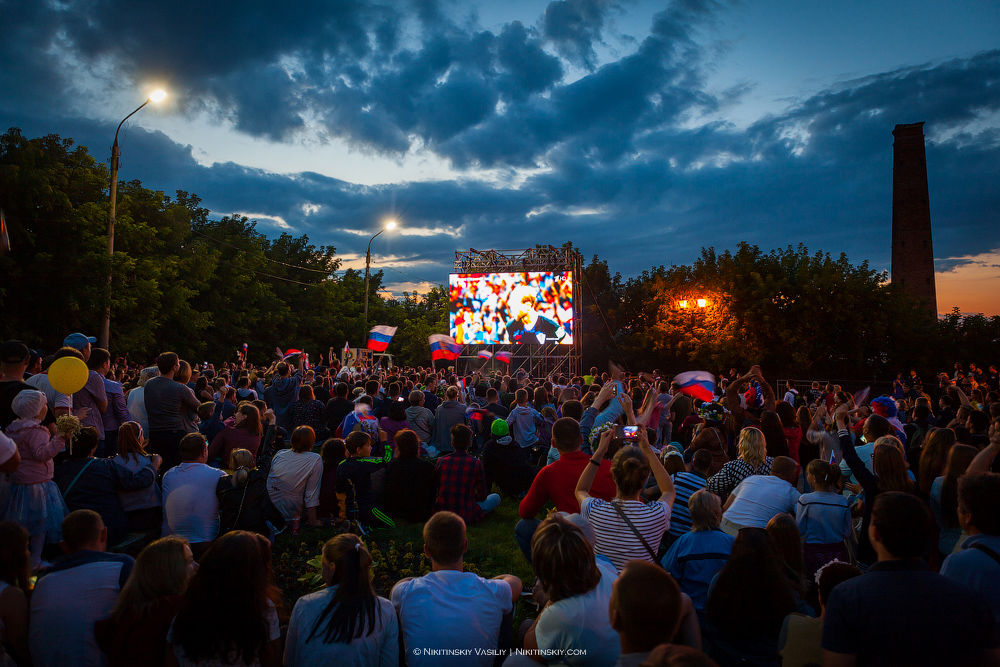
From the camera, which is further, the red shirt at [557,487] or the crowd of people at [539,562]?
the red shirt at [557,487]

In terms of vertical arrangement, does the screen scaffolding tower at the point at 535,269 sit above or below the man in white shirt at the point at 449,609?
above

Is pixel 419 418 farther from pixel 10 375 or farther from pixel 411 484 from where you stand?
pixel 10 375

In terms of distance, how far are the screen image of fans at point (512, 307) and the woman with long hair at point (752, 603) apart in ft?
60.0

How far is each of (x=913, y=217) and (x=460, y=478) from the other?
3841cm

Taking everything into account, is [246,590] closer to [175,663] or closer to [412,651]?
[175,663]

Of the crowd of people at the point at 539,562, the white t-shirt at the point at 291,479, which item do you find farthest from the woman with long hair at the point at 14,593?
the white t-shirt at the point at 291,479

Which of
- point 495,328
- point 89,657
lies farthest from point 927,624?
point 495,328

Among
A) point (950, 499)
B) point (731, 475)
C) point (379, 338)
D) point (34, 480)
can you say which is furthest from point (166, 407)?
point (379, 338)

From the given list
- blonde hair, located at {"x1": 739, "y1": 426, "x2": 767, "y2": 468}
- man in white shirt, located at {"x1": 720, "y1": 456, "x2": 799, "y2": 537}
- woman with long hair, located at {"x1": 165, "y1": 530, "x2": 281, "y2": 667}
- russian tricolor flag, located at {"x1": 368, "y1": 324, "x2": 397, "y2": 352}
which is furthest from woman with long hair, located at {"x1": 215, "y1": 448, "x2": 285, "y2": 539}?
russian tricolor flag, located at {"x1": 368, "y1": 324, "x2": 397, "y2": 352}

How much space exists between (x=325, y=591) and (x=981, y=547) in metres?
2.86

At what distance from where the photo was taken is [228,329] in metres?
28.7

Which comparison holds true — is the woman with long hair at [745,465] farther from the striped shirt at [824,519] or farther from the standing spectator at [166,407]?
the standing spectator at [166,407]

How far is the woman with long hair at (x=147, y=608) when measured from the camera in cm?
235

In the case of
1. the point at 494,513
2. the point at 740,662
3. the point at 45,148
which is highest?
the point at 45,148
